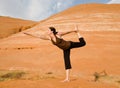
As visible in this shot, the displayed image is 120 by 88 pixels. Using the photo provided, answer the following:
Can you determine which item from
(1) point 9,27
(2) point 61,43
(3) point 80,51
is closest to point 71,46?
(2) point 61,43

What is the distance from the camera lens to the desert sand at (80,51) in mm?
20250

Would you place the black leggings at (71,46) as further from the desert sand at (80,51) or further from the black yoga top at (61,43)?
the desert sand at (80,51)

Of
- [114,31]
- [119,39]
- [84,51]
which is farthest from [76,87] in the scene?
[114,31]

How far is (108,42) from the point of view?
2883 cm

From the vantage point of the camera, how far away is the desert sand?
20250mm

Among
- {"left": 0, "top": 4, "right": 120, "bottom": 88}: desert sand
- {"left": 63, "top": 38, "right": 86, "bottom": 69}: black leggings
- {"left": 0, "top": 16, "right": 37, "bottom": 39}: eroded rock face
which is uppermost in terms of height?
{"left": 63, "top": 38, "right": 86, "bottom": 69}: black leggings

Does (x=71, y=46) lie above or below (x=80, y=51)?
above

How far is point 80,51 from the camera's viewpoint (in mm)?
26266

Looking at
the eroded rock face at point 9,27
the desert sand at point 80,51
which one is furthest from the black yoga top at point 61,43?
the eroded rock face at point 9,27

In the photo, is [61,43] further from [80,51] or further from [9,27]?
[9,27]

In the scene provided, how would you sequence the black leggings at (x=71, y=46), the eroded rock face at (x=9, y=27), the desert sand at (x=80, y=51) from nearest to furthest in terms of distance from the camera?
the black leggings at (x=71, y=46)
the desert sand at (x=80, y=51)
the eroded rock face at (x=9, y=27)

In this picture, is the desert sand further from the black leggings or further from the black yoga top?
the black yoga top

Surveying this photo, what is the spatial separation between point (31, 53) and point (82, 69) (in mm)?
8968

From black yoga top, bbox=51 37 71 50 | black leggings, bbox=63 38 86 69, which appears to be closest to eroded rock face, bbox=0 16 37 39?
black leggings, bbox=63 38 86 69
